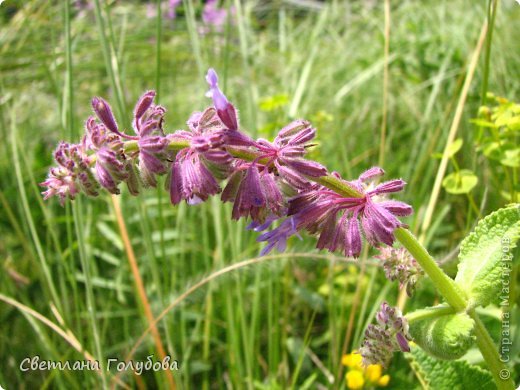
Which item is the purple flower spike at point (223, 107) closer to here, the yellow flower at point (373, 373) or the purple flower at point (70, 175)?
the purple flower at point (70, 175)

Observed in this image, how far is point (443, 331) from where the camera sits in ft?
3.44

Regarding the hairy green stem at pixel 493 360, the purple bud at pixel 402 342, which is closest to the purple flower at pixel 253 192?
the purple bud at pixel 402 342

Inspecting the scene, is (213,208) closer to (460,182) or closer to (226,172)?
(460,182)

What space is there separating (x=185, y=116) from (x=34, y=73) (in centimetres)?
90

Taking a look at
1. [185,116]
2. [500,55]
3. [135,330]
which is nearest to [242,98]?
[185,116]

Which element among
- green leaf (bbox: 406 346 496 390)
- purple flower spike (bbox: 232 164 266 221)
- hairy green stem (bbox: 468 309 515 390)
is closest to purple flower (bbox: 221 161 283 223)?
purple flower spike (bbox: 232 164 266 221)

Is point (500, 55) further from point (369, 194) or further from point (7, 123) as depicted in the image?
point (7, 123)

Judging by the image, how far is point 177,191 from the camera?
A: 3.09ft

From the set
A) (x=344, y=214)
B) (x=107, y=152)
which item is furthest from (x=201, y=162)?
(x=344, y=214)

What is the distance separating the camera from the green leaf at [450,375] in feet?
4.41

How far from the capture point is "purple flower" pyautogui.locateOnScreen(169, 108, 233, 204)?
35.2 inches

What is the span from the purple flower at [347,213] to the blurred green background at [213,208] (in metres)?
0.39

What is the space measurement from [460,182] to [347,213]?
796mm

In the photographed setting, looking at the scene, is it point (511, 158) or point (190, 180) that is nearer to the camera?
point (190, 180)
